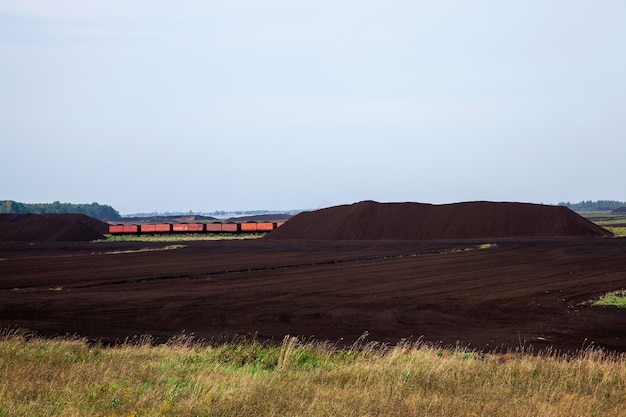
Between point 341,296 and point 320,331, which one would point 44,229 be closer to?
point 341,296

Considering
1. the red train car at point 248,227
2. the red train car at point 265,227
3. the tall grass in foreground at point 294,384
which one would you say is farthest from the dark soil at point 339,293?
the red train car at point 248,227

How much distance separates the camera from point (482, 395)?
11.9 meters

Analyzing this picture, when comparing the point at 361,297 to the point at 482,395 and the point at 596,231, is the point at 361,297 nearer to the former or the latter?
the point at 482,395

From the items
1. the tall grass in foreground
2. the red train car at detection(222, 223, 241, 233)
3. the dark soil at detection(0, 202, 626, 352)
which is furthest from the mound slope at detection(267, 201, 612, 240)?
the tall grass in foreground

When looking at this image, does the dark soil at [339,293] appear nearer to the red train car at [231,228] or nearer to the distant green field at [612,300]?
the distant green field at [612,300]

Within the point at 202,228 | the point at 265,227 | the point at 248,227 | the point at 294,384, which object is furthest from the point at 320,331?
the point at 202,228

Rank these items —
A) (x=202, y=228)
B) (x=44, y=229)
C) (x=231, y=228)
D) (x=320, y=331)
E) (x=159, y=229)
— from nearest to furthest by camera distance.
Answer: (x=320, y=331) → (x=231, y=228) → (x=159, y=229) → (x=202, y=228) → (x=44, y=229)

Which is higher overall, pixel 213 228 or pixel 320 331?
pixel 213 228

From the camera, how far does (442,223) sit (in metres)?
85.2

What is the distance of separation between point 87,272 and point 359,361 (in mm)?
36356

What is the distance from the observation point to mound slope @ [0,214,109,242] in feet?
342

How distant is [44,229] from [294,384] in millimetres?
104771

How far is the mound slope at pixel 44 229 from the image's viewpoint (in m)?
104

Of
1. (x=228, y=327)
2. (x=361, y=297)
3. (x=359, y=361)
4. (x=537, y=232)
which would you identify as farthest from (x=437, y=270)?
(x=537, y=232)
